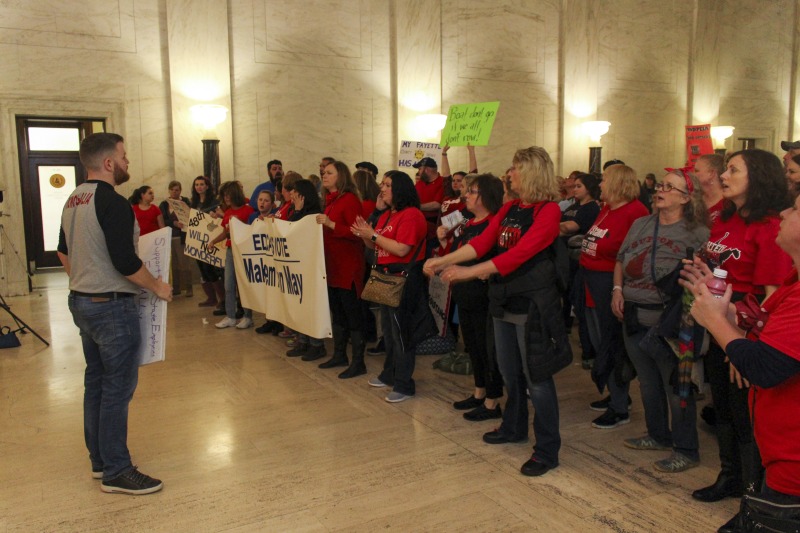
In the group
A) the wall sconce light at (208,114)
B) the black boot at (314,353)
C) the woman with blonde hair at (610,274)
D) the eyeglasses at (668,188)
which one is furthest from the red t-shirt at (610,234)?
the wall sconce light at (208,114)

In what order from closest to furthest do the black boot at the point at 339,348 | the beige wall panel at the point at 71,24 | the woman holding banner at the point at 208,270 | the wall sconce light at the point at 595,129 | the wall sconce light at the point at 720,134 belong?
the black boot at the point at 339,348 → the woman holding banner at the point at 208,270 → the beige wall panel at the point at 71,24 → the wall sconce light at the point at 595,129 → the wall sconce light at the point at 720,134

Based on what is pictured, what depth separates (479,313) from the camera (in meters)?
4.66

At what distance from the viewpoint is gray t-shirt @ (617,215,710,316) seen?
12.3 ft

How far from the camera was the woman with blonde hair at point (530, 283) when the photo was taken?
11.9ft

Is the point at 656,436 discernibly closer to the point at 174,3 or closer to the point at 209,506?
the point at 209,506

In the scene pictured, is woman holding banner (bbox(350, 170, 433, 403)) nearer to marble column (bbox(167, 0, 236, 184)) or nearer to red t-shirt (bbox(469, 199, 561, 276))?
red t-shirt (bbox(469, 199, 561, 276))

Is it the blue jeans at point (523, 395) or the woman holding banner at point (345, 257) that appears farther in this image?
the woman holding banner at point (345, 257)

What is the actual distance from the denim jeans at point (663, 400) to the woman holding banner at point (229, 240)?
5.02 m

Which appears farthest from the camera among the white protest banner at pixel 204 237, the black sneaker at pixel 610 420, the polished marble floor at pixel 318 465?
the white protest banner at pixel 204 237

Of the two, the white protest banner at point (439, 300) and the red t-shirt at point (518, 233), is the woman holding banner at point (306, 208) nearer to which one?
the white protest banner at point (439, 300)

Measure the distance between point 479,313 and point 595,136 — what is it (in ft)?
33.8

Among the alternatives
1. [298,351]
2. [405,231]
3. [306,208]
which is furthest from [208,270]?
[405,231]

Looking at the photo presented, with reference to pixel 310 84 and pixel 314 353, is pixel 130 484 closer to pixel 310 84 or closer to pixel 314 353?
pixel 314 353

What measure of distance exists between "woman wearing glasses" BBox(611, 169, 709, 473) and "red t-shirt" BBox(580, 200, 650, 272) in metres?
0.38
